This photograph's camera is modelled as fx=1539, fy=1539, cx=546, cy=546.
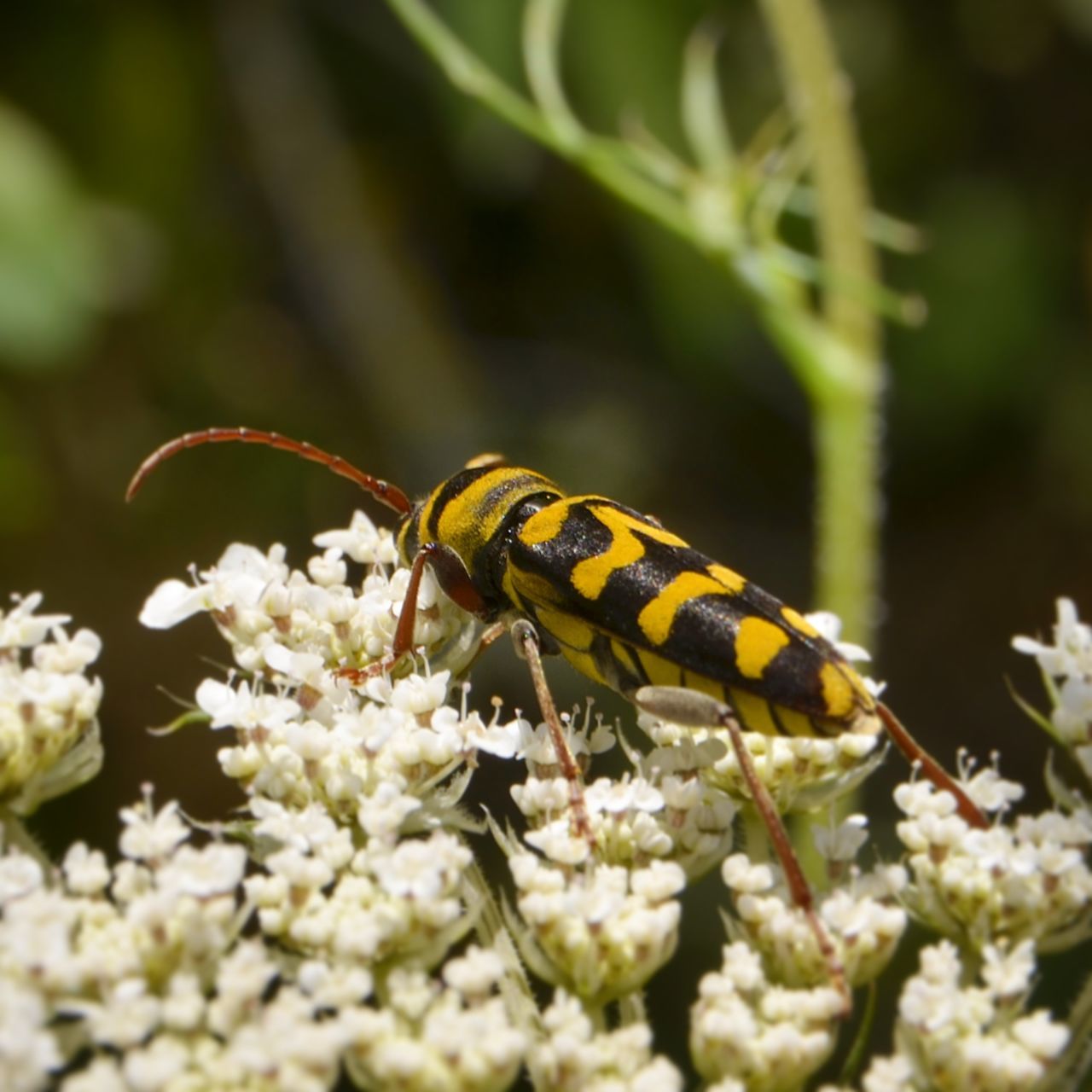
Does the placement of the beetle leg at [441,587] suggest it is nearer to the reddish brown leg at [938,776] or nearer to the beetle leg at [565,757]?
the beetle leg at [565,757]

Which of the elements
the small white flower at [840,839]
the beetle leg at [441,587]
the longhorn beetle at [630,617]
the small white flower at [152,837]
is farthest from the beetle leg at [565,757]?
the small white flower at [152,837]

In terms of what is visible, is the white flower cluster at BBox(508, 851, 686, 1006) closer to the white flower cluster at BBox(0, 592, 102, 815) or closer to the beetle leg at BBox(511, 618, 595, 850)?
the beetle leg at BBox(511, 618, 595, 850)

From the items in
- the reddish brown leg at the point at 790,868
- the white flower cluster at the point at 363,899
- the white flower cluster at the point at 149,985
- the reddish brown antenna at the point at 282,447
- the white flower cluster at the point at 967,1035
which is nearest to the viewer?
the white flower cluster at the point at 149,985

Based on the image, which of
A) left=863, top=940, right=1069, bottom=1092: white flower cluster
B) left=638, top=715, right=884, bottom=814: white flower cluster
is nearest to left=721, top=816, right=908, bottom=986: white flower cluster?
left=863, top=940, right=1069, bottom=1092: white flower cluster

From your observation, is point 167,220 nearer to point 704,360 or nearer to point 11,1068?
point 704,360

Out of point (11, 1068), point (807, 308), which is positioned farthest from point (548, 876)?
point (807, 308)
